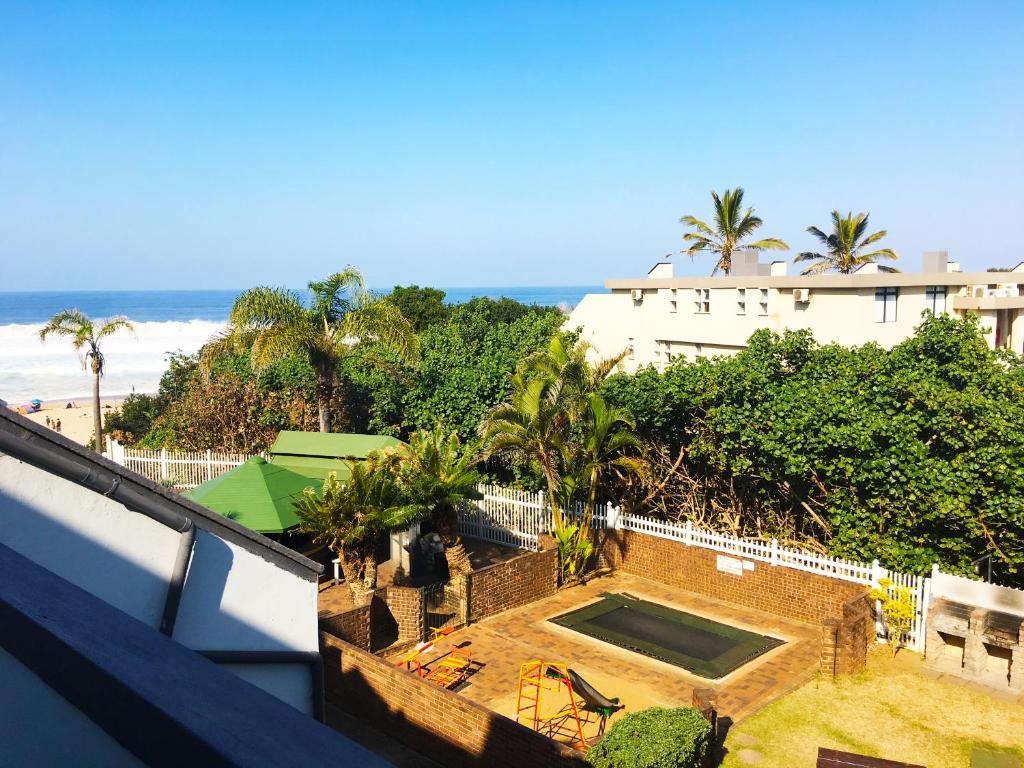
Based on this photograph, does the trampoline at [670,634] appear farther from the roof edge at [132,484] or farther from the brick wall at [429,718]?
the roof edge at [132,484]

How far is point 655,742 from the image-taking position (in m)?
9.34

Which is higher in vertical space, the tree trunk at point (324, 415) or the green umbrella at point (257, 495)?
the tree trunk at point (324, 415)

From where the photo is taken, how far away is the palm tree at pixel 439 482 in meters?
15.4

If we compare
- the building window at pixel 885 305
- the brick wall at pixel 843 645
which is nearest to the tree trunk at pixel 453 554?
the brick wall at pixel 843 645

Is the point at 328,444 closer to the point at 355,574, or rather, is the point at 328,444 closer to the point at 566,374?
the point at 355,574

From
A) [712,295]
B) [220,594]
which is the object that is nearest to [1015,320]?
→ [712,295]

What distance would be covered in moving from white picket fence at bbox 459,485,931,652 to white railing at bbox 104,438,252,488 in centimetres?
759

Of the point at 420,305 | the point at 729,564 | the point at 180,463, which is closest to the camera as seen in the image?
the point at 729,564

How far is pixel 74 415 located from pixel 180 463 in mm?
31690

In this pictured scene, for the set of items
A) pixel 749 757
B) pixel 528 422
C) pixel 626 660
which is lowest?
pixel 626 660

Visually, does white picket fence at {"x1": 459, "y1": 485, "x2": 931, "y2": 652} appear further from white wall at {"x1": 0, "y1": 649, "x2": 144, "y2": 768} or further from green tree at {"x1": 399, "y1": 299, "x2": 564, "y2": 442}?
white wall at {"x1": 0, "y1": 649, "x2": 144, "y2": 768}

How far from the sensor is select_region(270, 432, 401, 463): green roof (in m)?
19.7

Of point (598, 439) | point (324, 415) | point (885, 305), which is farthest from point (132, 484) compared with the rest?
point (885, 305)

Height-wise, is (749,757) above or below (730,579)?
below
